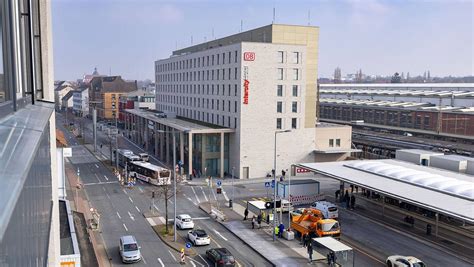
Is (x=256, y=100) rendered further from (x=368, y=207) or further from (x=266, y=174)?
(x=368, y=207)

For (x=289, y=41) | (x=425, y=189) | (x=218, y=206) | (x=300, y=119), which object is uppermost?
(x=289, y=41)

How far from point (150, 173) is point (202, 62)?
1898cm

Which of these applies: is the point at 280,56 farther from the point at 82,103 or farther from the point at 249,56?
the point at 82,103

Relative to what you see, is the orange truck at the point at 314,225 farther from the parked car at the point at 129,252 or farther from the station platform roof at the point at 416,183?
the parked car at the point at 129,252

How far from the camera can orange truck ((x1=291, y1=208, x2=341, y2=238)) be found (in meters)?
26.6

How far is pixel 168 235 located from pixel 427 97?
232 feet

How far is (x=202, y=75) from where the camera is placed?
56.9 m

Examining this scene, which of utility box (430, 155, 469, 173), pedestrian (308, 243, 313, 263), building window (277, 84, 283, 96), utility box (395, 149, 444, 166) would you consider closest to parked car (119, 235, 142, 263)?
pedestrian (308, 243, 313, 263)

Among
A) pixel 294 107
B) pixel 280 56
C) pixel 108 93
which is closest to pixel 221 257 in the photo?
pixel 294 107

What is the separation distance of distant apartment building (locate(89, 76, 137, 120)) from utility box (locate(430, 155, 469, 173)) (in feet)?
263

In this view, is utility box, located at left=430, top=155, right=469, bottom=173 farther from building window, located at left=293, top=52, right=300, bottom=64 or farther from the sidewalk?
building window, located at left=293, top=52, right=300, bottom=64

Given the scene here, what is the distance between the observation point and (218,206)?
116ft

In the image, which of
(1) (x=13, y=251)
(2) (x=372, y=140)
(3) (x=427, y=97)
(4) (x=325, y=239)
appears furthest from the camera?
(3) (x=427, y=97)

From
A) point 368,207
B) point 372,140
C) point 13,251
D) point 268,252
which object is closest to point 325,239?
point 268,252
